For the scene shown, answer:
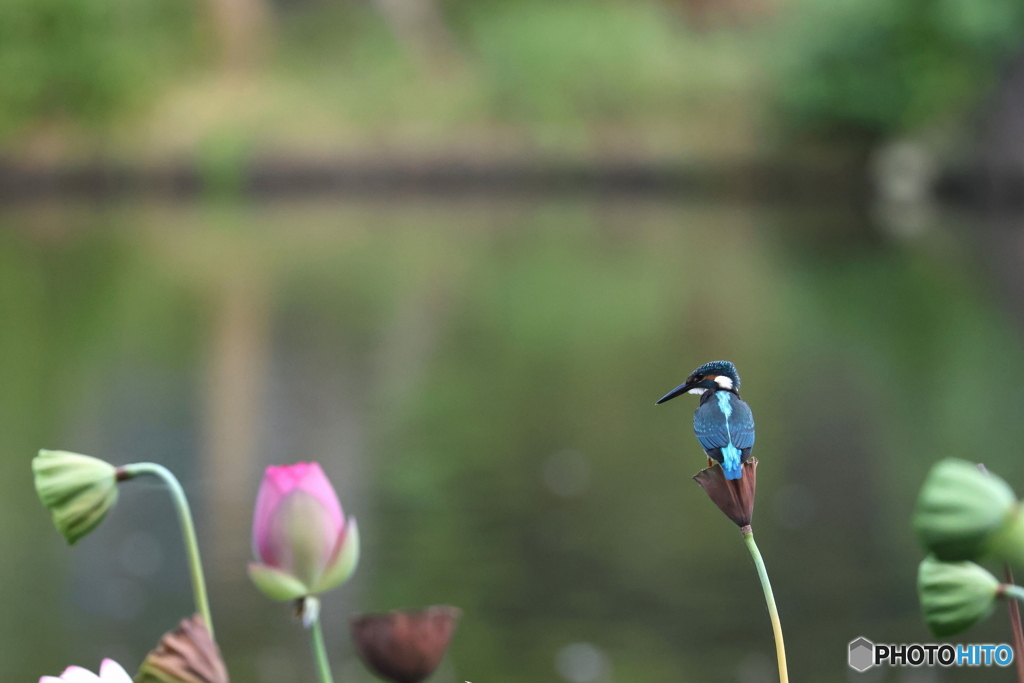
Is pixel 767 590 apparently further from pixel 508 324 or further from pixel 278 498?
pixel 508 324

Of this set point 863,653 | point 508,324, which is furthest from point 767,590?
point 508,324

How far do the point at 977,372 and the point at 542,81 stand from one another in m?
17.6

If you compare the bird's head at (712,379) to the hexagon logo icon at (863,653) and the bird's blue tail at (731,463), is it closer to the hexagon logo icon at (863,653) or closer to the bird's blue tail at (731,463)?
the bird's blue tail at (731,463)

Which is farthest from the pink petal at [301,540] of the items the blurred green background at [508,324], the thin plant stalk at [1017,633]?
the blurred green background at [508,324]

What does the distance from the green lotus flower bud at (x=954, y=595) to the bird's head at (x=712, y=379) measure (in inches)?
3.1

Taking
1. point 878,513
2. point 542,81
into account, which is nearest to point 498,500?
point 878,513

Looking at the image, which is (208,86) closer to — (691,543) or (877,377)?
(877,377)

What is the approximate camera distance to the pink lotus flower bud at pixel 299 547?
1.38 ft

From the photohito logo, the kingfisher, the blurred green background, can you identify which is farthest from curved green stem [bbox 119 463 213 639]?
the blurred green background

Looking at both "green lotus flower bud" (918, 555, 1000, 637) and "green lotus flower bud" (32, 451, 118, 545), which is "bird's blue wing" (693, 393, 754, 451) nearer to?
"green lotus flower bud" (918, 555, 1000, 637)

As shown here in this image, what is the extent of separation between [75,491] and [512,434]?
20.2ft

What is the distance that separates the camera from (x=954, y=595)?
405 millimetres

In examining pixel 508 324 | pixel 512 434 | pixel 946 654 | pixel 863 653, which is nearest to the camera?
pixel 946 654

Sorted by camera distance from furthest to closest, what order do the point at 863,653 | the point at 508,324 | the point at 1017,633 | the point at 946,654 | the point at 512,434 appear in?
the point at 508,324
the point at 512,434
the point at 863,653
the point at 946,654
the point at 1017,633
